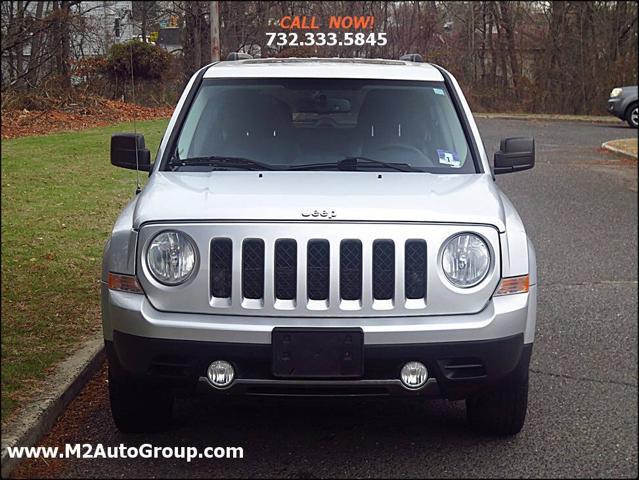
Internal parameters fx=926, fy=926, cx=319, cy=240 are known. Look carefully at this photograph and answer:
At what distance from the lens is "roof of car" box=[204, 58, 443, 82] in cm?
515

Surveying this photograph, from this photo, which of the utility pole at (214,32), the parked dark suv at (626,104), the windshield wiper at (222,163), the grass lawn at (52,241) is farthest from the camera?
the parked dark suv at (626,104)

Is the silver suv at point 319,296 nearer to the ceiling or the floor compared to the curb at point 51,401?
nearer to the ceiling

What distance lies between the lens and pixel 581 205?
1001cm

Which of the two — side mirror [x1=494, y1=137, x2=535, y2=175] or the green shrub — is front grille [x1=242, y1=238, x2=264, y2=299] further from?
the green shrub

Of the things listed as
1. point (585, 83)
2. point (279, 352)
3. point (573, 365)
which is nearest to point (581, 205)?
point (573, 365)

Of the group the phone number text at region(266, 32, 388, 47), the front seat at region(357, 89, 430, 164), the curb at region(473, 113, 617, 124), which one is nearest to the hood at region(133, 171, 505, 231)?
A: the front seat at region(357, 89, 430, 164)

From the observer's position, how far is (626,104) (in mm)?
→ 27344

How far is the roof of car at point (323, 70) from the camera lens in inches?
203

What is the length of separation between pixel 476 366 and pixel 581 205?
22.3 feet

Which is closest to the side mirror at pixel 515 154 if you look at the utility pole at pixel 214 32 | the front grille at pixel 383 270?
the front grille at pixel 383 270

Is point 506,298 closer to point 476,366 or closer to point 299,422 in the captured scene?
point 476,366

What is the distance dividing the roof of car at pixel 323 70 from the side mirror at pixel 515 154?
555 mm

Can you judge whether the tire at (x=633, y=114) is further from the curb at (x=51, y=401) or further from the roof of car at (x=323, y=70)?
the curb at (x=51, y=401)

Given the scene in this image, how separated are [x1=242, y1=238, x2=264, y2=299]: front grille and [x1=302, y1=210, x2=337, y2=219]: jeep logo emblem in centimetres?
21
